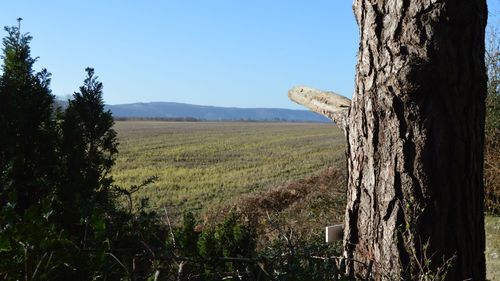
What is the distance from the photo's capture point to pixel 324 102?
141 inches

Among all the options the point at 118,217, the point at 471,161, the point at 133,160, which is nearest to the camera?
the point at 118,217

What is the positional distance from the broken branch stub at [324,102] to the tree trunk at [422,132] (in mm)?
354

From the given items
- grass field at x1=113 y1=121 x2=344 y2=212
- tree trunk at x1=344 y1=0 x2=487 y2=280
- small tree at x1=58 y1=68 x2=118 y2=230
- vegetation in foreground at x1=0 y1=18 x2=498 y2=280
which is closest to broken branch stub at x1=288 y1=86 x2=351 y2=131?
tree trunk at x1=344 y1=0 x2=487 y2=280

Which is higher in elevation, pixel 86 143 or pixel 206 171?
pixel 86 143

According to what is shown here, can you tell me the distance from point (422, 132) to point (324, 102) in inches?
40.6

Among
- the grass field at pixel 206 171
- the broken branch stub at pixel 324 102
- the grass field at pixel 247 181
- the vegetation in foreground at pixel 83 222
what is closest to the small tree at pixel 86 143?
the vegetation in foreground at pixel 83 222

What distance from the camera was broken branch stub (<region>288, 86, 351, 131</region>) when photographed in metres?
3.14

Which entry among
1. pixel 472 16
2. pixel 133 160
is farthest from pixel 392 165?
pixel 133 160

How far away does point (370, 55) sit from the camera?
2.74 m

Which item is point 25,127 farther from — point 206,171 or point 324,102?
point 206,171

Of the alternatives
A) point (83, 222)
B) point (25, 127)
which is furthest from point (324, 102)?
point (25, 127)

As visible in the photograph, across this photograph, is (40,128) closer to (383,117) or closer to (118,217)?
(118,217)

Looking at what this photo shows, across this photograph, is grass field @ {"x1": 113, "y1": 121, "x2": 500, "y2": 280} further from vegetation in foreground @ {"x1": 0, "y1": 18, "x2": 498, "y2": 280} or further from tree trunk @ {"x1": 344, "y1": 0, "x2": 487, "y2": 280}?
tree trunk @ {"x1": 344, "y1": 0, "x2": 487, "y2": 280}

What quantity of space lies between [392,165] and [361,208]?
0.93 feet
